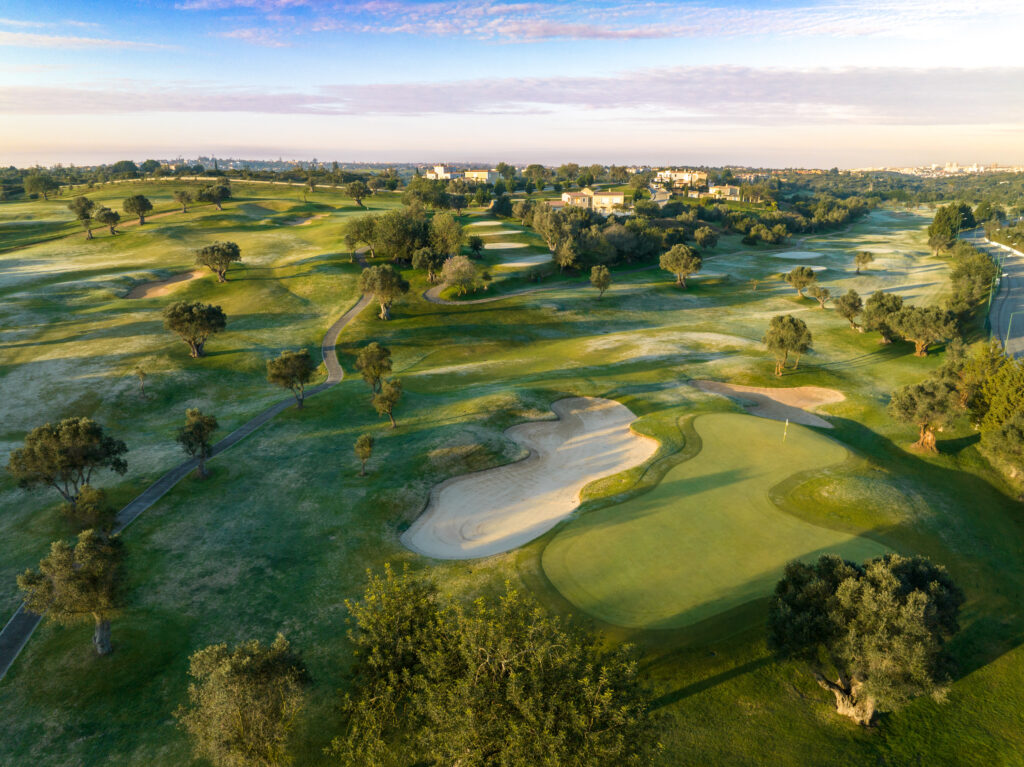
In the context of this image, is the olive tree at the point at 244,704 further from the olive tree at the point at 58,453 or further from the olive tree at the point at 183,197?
the olive tree at the point at 183,197

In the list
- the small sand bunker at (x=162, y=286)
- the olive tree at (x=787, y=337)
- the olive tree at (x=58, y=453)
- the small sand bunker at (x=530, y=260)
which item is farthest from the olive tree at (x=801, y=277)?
the small sand bunker at (x=162, y=286)

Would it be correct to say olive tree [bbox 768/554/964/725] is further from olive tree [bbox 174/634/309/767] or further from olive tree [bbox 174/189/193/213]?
olive tree [bbox 174/189/193/213]

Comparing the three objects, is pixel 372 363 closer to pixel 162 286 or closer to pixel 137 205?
pixel 162 286

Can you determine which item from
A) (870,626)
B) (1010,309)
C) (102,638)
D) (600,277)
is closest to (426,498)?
(102,638)

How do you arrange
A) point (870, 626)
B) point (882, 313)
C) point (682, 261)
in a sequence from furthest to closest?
1. point (682, 261)
2. point (882, 313)
3. point (870, 626)

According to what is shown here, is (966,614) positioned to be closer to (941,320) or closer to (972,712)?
(972,712)

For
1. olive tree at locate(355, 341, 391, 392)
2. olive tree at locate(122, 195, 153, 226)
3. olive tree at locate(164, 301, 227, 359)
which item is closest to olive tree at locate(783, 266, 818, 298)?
olive tree at locate(355, 341, 391, 392)

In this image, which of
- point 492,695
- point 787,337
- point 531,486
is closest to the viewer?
point 492,695

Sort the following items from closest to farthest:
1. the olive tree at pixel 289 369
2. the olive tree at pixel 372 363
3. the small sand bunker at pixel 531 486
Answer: the small sand bunker at pixel 531 486
the olive tree at pixel 289 369
the olive tree at pixel 372 363
